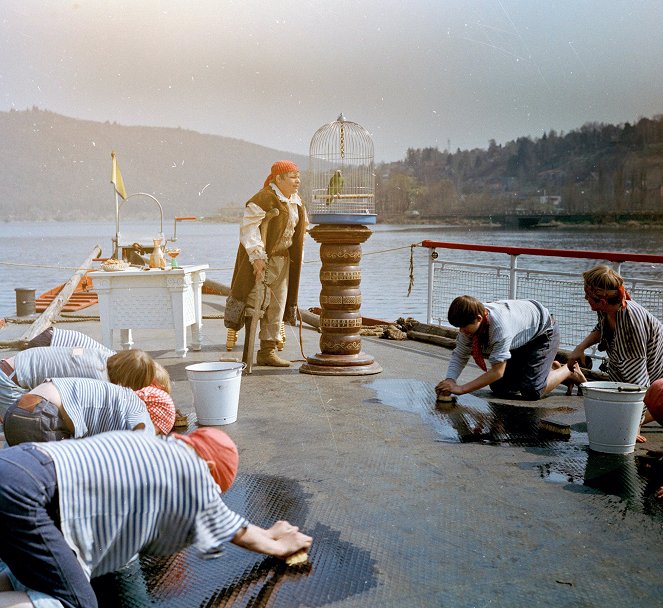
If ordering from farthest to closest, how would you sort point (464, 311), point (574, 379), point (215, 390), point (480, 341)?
point (574, 379), point (480, 341), point (464, 311), point (215, 390)

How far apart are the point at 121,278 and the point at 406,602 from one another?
518cm

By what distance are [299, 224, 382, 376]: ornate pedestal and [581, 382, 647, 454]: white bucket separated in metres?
2.56

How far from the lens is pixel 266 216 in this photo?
6629 mm

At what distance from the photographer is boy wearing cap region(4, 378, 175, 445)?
262 cm

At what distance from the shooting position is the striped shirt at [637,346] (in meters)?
4.49

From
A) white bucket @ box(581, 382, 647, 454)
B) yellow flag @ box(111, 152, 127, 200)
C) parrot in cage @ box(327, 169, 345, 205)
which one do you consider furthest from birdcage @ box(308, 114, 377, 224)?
yellow flag @ box(111, 152, 127, 200)

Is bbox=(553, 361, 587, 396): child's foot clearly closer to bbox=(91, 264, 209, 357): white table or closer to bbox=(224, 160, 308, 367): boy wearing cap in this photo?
bbox=(224, 160, 308, 367): boy wearing cap

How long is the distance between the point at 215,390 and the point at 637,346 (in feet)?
8.10

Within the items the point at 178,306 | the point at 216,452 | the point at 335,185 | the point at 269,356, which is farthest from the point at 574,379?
the point at 216,452

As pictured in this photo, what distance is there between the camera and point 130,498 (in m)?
2.06

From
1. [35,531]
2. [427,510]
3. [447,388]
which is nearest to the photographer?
[35,531]

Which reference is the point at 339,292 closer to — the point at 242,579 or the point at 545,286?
the point at 545,286

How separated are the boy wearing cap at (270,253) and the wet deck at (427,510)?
Result: 4.38 ft

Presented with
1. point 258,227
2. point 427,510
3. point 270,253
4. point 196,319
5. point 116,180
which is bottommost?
point 427,510
